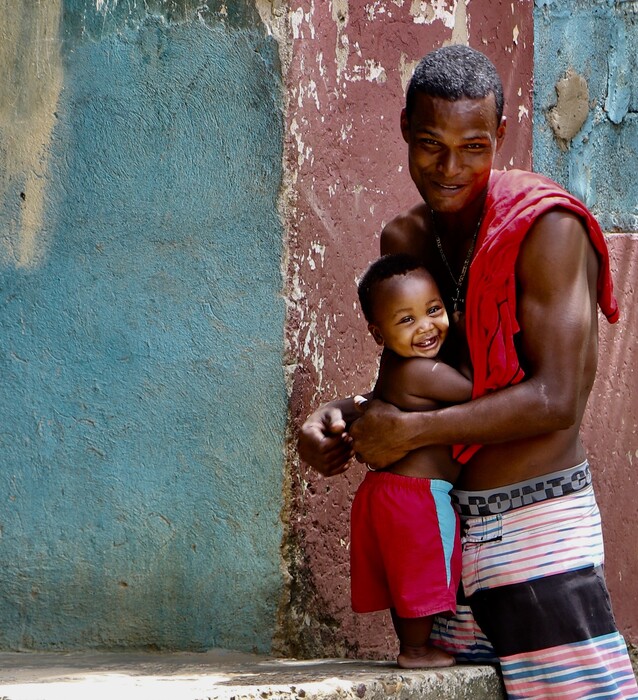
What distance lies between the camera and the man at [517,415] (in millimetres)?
2543

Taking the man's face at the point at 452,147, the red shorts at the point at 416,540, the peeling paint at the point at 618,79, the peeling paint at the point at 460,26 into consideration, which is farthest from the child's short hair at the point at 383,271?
the peeling paint at the point at 618,79

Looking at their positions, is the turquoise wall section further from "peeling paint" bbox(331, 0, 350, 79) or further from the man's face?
the man's face

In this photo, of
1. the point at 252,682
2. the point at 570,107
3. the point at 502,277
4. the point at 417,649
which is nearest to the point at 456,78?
the point at 502,277

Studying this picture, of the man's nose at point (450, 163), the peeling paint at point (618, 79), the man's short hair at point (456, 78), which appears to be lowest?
the man's nose at point (450, 163)

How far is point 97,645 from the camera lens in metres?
3.48

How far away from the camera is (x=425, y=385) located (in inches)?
104

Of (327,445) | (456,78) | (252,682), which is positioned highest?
(456,78)

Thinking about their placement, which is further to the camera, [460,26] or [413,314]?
[460,26]

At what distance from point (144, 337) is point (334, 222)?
2.07ft

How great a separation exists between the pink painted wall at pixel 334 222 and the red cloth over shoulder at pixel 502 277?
82 cm

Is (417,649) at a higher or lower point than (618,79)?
lower

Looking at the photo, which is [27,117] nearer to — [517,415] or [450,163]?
[450,163]

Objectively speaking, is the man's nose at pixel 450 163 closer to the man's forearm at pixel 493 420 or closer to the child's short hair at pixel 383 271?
the child's short hair at pixel 383 271

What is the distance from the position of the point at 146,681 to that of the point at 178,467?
2.53 feet
